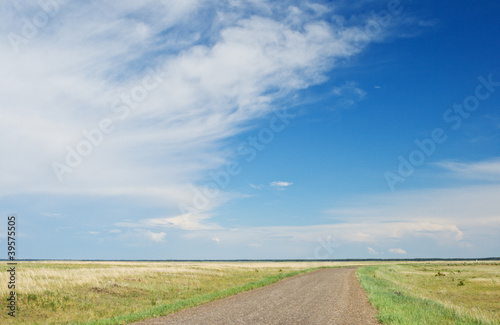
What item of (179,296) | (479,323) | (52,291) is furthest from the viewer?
(179,296)

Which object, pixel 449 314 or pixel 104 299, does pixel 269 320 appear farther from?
pixel 104 299

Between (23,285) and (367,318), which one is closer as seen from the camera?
(367,318)

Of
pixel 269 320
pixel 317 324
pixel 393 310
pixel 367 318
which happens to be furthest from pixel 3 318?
pixel 393 310

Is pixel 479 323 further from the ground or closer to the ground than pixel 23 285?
closer to the ground

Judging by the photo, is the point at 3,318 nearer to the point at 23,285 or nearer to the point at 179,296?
the point at 23,285

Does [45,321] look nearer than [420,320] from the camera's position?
No

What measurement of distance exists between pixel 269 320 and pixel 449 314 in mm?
8914

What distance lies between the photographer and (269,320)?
45.5 feet

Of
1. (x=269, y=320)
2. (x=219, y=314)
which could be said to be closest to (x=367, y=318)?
(x=269, y=320)

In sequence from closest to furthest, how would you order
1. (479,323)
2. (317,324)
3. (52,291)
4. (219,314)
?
(317,324) → (479,323) → (219,314) → (52,291)

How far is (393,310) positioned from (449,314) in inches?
105

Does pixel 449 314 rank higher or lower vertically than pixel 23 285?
lower

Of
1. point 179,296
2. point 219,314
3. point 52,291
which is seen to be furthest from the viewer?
point 179,296

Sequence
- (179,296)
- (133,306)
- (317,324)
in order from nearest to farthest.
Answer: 1. (317,324)
2. (133,306)
3. (179,296)
